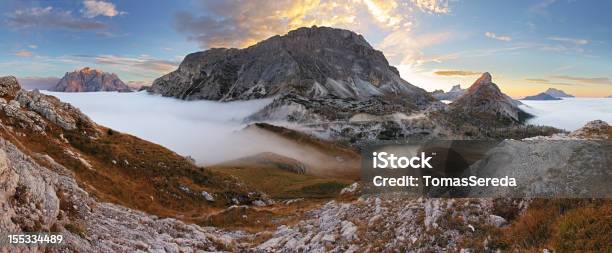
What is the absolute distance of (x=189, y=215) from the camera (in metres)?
49.2

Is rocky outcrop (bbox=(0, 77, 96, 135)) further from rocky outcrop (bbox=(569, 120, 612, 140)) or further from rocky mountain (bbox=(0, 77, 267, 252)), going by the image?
rocky outcrop (bbox=(569, 120, 612, 140))

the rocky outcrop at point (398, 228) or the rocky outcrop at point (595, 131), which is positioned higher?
the rocky outcrop at point (595, 131)

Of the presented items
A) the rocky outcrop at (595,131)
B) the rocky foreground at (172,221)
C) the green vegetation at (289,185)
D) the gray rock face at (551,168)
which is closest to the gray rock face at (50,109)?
the rocky foreground at (172,221)

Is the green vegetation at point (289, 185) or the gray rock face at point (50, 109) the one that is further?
the green vegetation at point (289, 185)

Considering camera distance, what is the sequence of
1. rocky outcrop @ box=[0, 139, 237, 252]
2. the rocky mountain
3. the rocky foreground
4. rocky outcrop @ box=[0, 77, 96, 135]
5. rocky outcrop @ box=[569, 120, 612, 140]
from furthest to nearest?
rocky outcrop @ box=[0, 77, 96, 135] → rocky outcrop @ box=[569, 120, 612, 140] → the rocky mountain → the rocky foreground → rocky outcrop @ box=[0, 139, 237, 252]

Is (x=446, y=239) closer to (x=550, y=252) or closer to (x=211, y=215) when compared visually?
(x=550, y=252)

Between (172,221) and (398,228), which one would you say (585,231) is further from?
(172,221)

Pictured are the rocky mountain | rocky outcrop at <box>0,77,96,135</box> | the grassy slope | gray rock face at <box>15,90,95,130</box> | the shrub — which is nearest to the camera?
the shrub

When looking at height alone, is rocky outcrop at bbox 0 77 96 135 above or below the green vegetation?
above

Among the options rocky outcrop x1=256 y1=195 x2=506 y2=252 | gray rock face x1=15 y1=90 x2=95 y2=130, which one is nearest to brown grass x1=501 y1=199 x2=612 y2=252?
rocky outcrop x1=256 y1=195 x2=506 y2=252

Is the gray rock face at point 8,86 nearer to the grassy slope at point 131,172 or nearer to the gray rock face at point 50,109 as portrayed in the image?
the gray rock face at point 50,109

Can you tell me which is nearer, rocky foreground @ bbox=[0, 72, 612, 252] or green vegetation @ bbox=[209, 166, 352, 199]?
rocky foreground @ bbox=[0, 72, 612, 252]

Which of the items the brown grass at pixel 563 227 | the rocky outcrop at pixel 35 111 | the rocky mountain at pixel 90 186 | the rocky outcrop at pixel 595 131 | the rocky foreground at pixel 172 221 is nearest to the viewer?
the brown grass at pixel 563 227

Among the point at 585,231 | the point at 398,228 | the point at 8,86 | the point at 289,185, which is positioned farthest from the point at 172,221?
the point at 289,185
